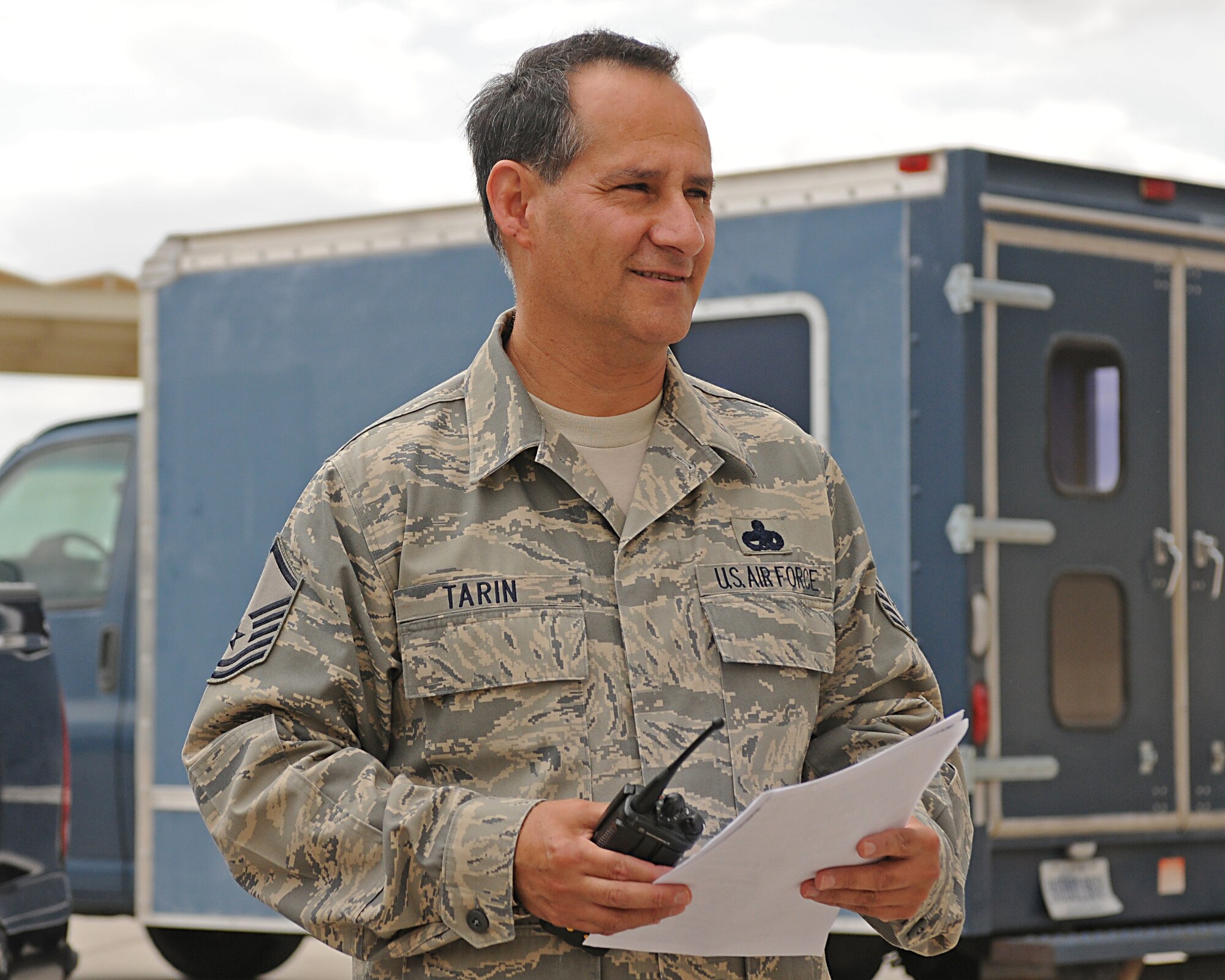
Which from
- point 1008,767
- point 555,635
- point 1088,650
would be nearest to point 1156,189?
point 1088,650

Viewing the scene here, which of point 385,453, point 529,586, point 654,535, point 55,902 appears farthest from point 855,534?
point 55,902

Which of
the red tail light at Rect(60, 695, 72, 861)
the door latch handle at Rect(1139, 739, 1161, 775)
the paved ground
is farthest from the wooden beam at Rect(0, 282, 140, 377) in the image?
the door latch handle at Rect(1139, 739, 1161, 775)

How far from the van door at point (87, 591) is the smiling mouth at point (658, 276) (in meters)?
4.23

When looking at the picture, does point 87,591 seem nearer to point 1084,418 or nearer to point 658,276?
point 1084,418

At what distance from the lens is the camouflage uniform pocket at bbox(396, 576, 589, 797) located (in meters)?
1.84

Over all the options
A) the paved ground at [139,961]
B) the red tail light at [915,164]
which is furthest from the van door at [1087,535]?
the paved ground at [139,961]

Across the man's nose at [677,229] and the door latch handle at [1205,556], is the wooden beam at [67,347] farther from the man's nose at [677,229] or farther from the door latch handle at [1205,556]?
the man's nose at [677,229]

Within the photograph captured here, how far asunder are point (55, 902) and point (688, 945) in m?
2.53

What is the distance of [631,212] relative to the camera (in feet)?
6.37

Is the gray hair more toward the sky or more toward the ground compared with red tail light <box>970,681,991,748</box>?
more toward the sky

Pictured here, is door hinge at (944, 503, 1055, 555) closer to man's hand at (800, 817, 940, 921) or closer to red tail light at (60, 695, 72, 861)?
red tail light at (60, 695, 72, 861)

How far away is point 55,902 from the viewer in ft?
12.6

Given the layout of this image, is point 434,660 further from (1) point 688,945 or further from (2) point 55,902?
A: (2) point 55,902

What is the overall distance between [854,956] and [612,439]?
338cm
